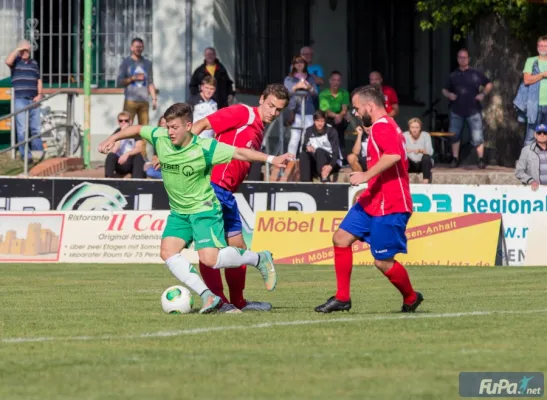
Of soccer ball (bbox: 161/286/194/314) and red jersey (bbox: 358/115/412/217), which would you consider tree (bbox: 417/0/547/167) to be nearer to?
red jersey (bbox: 358/115/412/217)

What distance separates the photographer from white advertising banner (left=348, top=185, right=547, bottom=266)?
2009 centimetres

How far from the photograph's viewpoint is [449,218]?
1995 cm

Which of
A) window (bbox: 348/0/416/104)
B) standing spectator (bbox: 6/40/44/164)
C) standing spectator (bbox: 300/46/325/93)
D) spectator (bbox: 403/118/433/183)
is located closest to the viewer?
spectator (bbox: 403/118/433/183)

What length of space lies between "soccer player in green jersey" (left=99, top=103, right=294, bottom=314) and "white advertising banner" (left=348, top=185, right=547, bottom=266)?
9524 millimetres

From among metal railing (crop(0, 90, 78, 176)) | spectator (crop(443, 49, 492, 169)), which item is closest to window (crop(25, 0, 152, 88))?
metal railing (crop(0, 90, 78, 176))

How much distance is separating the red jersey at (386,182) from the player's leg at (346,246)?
0.13 m

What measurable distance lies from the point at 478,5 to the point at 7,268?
10737mm

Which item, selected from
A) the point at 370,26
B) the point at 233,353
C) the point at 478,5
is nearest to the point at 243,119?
the point at 233,353

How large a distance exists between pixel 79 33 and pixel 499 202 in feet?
32.6

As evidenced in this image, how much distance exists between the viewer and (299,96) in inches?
962

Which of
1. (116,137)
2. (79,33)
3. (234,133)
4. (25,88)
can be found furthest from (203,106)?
(116,137)

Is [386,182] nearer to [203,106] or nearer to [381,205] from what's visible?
[381,205]

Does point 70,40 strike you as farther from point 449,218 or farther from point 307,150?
point 449,218

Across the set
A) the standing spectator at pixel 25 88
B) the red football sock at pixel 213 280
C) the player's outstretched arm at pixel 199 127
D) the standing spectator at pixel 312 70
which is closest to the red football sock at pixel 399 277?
the red football sock at pixel 213 280
